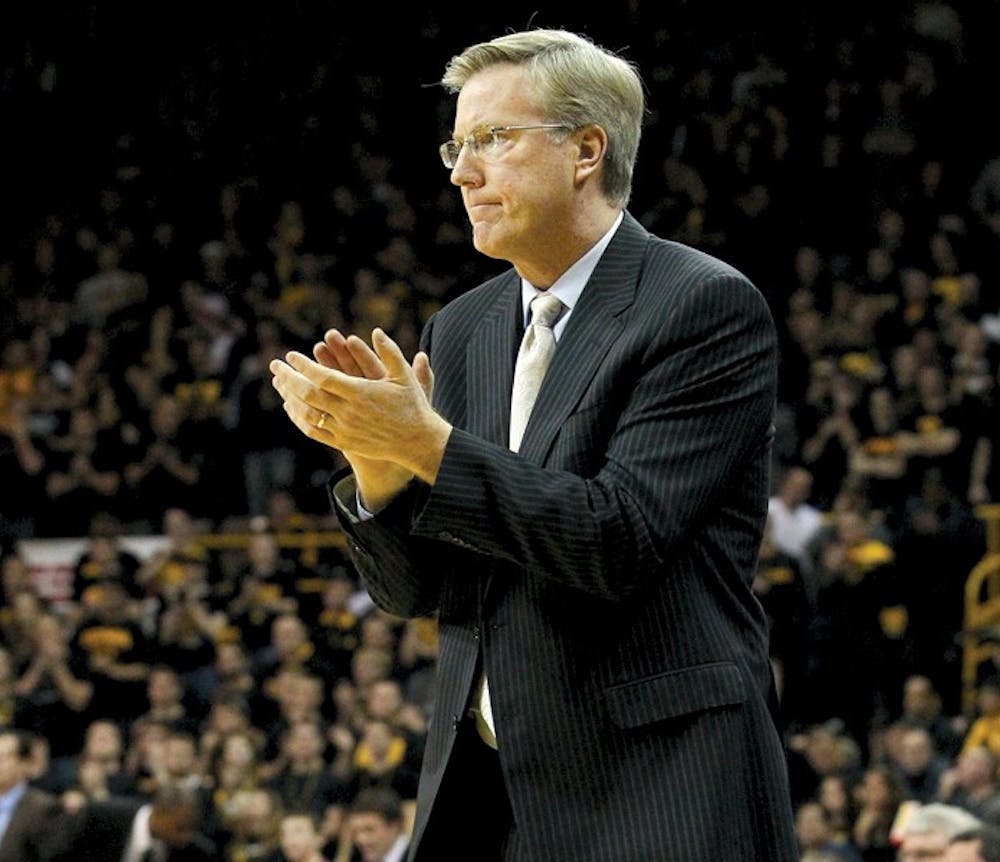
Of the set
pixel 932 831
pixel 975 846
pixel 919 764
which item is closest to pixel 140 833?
pixel 919 764

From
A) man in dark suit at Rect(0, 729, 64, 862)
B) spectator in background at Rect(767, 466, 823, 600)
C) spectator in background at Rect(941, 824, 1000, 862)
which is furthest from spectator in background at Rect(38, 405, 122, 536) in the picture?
spectator in background at Rect(941, 824, 1000, 862)

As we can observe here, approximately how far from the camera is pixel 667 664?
2.45 m

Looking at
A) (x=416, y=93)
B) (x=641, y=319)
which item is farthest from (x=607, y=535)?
(x=416, y=93)

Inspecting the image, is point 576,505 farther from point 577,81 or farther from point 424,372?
point 577,81

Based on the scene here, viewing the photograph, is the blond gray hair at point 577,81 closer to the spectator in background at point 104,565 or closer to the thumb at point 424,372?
the thumb at point 424,372

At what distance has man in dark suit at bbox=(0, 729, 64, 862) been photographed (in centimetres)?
822

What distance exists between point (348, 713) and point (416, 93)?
336 inches

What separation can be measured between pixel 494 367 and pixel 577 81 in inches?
16.1

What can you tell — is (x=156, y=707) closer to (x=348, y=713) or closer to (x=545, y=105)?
(x=348, y=713)

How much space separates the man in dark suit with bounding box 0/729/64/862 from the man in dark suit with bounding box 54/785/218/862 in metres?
0.10

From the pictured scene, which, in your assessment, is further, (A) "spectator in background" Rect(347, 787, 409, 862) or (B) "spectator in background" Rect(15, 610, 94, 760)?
(B) "spectator in background" Rect(15, 610, 94, 760)

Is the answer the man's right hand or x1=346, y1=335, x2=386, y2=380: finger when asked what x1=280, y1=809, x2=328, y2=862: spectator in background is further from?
x1=346, y1=335, x2=386, y2=380: finger

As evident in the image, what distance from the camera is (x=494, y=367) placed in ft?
8.90

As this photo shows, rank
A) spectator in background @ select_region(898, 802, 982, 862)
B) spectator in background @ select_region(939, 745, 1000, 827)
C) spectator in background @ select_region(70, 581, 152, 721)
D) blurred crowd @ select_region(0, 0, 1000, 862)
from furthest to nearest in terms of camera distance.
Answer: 1. spectator in background @ select_region(70, 581, 152, 721)
2. blurred crowd @ select_region(0, 0, 1000, 862)
3. spectator in background @ select_region(939, 745, 1000, 827)
4. spectator in background @ select_region(898, 802, 982, 862)
